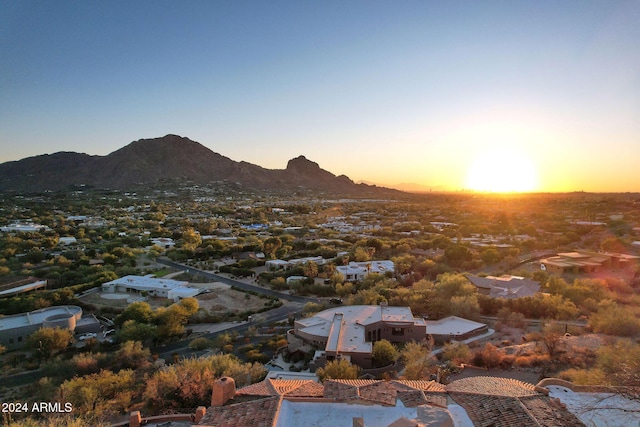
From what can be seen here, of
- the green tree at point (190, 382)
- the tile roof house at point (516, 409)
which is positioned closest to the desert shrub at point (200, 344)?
the green tree at point (190, 382)

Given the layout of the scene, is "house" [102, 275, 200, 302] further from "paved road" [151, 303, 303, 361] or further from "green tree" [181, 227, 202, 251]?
"green tree" [181, 227, 202, 251]

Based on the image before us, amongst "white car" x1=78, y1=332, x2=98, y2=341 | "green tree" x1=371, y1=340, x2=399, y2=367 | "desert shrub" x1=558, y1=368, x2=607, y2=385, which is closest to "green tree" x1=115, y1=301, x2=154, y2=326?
"white car" x1=78, y1=332, x2=98, y2=341

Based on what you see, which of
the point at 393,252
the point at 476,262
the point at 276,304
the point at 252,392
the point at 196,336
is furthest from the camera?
the point at 393,252

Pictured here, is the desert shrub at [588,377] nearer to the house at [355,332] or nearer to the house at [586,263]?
the house at [355,332]

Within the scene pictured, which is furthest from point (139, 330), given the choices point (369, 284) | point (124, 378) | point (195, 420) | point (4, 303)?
point (369, 284)

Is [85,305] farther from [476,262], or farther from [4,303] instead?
[476,262]

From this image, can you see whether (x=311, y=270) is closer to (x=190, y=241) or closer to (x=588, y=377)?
(x=190, y=241)
